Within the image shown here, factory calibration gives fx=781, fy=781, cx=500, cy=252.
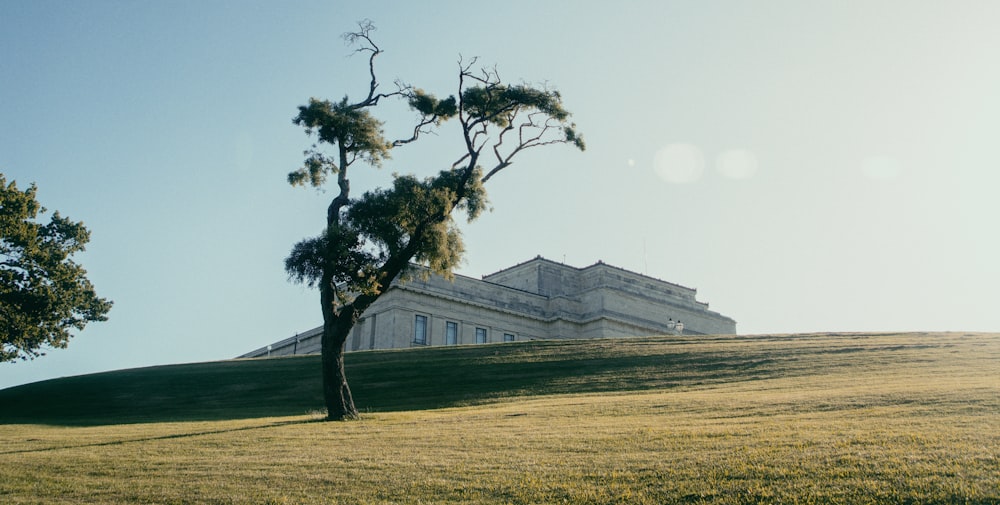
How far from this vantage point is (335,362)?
23.8 metres

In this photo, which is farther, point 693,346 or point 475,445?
point 693,346

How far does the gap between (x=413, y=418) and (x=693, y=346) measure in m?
22.4

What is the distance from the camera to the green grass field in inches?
454

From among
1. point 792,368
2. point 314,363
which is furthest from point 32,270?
point 792,368

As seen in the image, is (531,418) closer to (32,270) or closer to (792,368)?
(792,368)

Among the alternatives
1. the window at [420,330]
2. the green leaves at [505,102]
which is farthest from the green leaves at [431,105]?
the window at [420,330]

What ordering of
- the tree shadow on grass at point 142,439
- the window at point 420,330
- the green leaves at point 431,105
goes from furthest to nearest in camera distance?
the window at point 420,330, the green leaves at point 431,105, the tree shadow on grass at point 142,439

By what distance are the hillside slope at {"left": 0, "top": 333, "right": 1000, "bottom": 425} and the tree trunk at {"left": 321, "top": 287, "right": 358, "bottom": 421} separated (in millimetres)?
5110

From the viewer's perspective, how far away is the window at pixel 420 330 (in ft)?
209

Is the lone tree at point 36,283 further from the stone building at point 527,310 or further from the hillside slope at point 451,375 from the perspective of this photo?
the stone building at point 527,310

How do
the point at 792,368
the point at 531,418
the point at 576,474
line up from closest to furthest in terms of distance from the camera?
the point at 576,474, the point at 531,418, the point at 792,368

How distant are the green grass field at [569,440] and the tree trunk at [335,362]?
0.80 m

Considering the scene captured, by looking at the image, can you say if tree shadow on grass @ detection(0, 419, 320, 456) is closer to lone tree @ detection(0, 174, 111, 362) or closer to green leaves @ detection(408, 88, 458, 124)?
green leaves @ detection(408, 88, 458, 124)

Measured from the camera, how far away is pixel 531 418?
20328 mm
